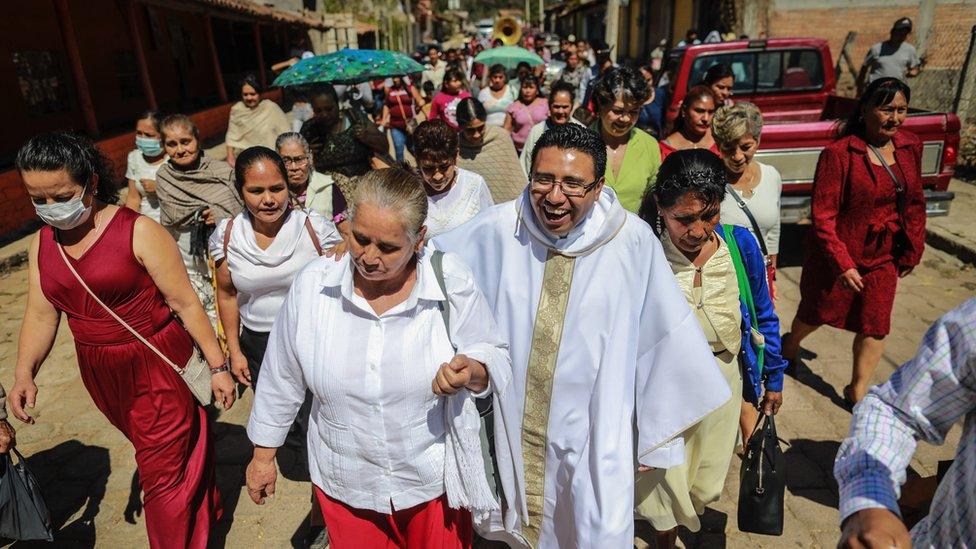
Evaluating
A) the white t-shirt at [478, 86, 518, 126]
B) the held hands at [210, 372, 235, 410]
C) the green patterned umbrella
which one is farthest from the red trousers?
the white t-shirt at [478, 86, 518, 126]

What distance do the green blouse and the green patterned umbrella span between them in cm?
262

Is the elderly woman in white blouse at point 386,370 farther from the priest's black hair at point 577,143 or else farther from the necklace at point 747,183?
the necklace at point 747,183

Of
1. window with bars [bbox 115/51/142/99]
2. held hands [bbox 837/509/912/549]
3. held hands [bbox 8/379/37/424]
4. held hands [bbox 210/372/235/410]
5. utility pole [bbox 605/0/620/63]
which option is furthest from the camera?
utility pole [bbox 605/0/620/63]

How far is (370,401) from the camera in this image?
1.97 m

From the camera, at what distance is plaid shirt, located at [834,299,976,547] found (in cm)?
134

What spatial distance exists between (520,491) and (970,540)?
4.72 feet

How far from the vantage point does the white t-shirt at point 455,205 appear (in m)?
3.39

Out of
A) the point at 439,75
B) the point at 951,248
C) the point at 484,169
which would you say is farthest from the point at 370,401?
the point at 439,75

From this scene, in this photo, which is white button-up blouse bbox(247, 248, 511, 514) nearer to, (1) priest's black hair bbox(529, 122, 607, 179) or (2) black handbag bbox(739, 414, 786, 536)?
(1) priest's black hair bbox(529, 122, 607, 179)

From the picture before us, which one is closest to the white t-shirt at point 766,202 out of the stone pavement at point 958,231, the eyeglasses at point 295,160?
the eyeglasses at point 295,160

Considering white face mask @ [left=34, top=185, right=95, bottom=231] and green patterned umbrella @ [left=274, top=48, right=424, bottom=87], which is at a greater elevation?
green patterned umbrella @ [left=274, top=48, right=424, bottom=87]

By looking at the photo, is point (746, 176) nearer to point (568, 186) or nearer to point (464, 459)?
point (568, 186)

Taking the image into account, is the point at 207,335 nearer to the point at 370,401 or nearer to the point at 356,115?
the point at 370,401

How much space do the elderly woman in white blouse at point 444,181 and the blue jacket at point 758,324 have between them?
1357 mm
